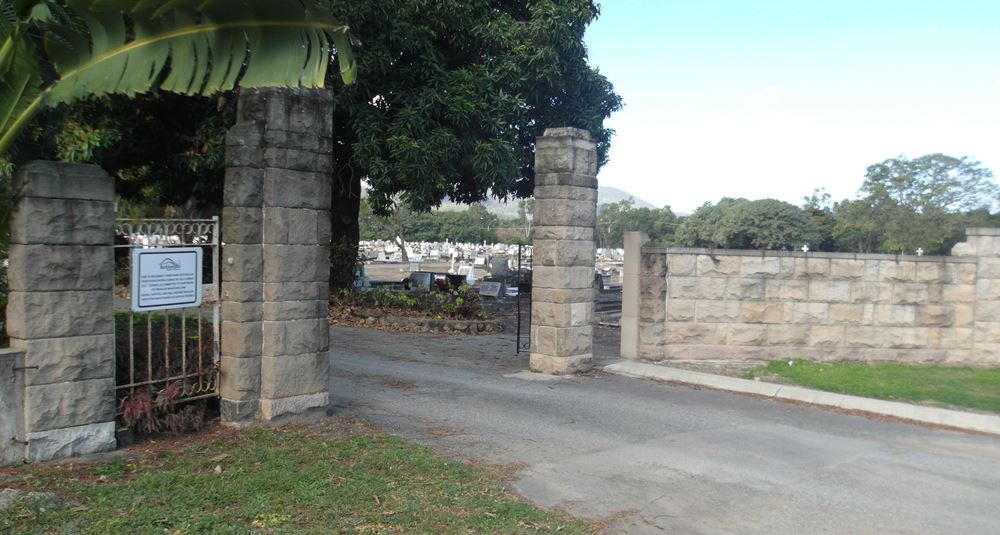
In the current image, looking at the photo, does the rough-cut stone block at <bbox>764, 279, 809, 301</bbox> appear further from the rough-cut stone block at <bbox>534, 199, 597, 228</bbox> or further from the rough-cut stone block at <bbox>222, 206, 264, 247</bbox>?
the rough-cut stone block at <bbox>222, 206, 264, 247</bbox>

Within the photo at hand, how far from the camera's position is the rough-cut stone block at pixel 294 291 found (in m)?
7.73

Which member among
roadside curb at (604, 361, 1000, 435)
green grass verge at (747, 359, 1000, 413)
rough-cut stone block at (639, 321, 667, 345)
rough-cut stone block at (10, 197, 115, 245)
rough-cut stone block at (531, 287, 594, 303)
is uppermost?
rough-cut stone block at (10, 197, 115, 245)

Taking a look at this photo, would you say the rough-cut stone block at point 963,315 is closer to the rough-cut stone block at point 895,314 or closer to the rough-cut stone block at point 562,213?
the rough-cut stone block at point 895,314

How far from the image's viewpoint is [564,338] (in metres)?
11.5

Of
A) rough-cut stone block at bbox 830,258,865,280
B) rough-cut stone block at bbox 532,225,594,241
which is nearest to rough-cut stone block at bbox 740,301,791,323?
rough-cut stone block at bbox 830,258,865,280

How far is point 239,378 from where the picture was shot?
25.1ft

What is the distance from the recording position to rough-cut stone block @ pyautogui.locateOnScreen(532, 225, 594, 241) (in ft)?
37.8

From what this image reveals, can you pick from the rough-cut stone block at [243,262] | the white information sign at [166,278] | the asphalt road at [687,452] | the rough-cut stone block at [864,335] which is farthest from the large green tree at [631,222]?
the white information sign at [166,278]

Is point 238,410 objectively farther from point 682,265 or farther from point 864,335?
point 864,335

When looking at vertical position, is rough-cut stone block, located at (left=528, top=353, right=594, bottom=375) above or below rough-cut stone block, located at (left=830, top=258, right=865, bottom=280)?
below

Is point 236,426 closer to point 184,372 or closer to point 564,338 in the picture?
point 184,372

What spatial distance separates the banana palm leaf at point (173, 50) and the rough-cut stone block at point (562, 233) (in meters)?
6.22

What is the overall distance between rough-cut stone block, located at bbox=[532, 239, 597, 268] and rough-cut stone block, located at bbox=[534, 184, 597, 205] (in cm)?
66

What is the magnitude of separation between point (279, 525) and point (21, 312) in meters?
2.87
